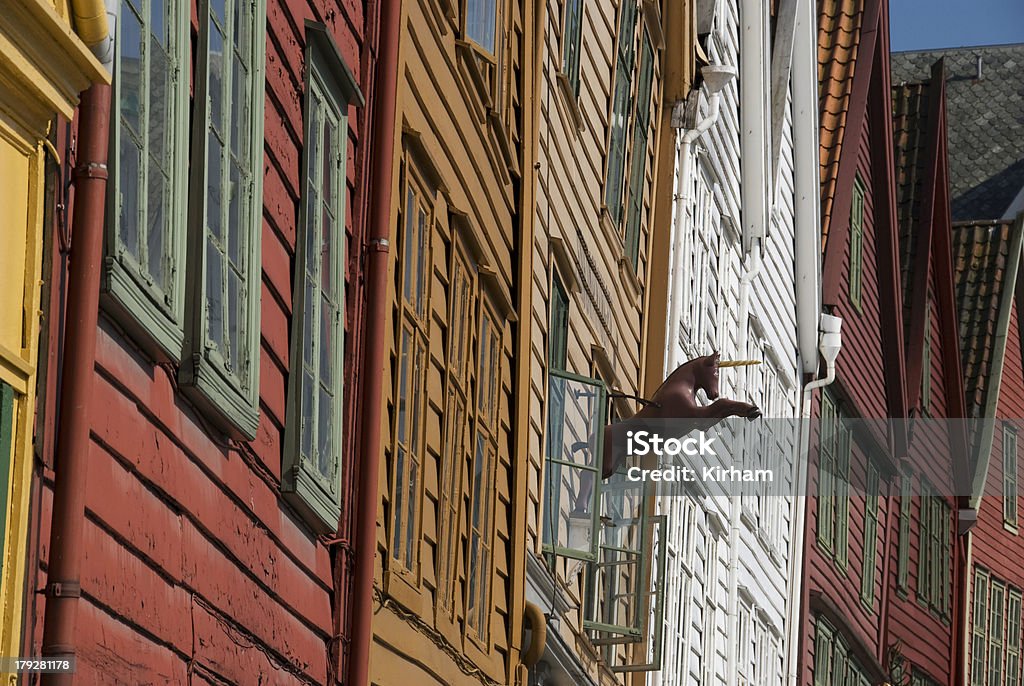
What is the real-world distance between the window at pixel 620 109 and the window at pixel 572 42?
1.28 m

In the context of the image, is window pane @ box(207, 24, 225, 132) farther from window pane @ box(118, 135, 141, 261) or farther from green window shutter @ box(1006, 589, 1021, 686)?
green window shutter @ box(1006, 589, 1021, 686)

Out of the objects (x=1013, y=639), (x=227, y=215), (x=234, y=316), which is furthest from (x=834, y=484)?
(x=227, y=215)

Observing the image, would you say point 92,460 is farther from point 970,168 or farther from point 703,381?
point 970,168

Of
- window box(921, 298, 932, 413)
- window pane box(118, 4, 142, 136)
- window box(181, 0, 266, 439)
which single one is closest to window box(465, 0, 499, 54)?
window box(181, 0, 266, 439)

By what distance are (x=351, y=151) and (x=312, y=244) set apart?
671 mm

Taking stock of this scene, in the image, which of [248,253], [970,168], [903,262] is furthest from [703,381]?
[970,168]

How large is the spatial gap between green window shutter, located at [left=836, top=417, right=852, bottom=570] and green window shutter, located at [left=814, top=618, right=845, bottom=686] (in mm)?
883

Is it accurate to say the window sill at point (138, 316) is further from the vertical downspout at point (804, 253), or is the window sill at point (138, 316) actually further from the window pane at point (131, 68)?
the vertical downspout at point (804, 253)

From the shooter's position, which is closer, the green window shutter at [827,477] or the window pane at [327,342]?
the window pane at [327,342]

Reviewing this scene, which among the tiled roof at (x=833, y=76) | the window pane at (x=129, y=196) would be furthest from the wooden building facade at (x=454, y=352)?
the tiled roof at (x=833, y=76)

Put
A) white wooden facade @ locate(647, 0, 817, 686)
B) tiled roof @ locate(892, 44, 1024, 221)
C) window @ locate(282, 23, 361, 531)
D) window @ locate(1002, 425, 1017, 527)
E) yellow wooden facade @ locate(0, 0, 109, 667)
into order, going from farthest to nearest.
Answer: tiled roof @ locate(892, 44, 1024, 221) < window @ locate(1002, 425, 1017, 527) < white wooden facade @ locate(647, 0, 817, 686) < window @ locate(282, 23, 361, 531) < yellow wooden facade @ locate(0, 0, 109, 667)

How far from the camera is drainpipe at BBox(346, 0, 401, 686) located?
228 inches

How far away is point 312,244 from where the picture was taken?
212 inches

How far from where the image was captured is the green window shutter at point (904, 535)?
2475 cm
